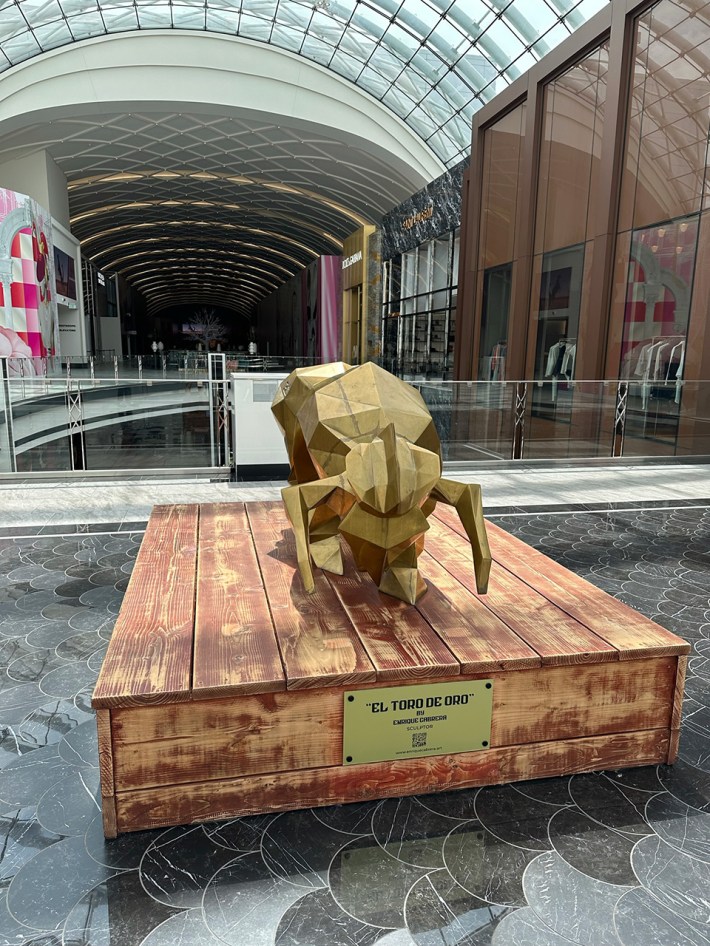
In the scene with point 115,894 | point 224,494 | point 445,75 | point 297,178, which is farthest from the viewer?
point 297,178

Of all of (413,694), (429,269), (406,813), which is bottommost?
(406,813)

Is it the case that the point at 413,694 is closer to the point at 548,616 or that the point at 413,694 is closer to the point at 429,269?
the point at 548,616

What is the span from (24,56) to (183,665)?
26.0m

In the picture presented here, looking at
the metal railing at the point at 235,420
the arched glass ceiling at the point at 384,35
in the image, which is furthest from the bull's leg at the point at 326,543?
the arched glass ceiling at the point at 384,35

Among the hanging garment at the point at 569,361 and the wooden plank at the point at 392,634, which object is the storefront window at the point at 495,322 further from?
the wooden plank at the point at 392,634

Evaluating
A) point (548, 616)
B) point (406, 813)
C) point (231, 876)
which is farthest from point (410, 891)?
point (548, 616)

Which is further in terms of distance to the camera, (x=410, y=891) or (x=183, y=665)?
(x=183, y=665)

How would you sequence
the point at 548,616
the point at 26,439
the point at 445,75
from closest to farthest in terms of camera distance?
the point at 548,616 < the point at 26,439 < the point at 445,75

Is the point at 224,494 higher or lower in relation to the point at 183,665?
lower

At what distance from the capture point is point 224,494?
21.8ft

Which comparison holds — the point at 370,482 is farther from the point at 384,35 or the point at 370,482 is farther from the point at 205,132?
the point at 205,132

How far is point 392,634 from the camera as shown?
2.46 m

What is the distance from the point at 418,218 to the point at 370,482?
21.4m

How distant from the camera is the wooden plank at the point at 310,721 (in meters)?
2.05
